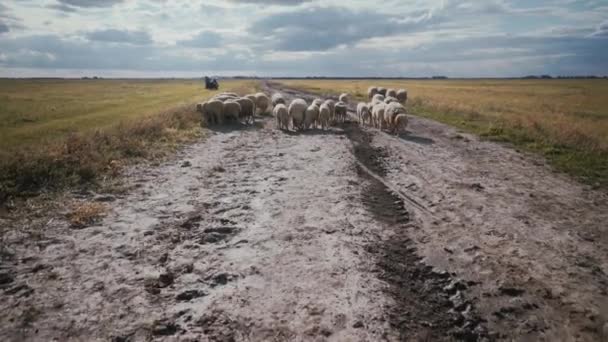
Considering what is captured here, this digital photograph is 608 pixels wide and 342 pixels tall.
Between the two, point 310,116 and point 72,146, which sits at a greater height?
point 310,116

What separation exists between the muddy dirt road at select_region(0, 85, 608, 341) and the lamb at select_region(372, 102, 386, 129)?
10730 millimetres

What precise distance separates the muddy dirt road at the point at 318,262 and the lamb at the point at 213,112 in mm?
12602

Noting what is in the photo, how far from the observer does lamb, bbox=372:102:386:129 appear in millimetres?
22953

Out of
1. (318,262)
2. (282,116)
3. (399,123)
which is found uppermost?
(282,116)

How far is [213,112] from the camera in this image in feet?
81.1

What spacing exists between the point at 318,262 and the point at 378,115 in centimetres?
1719

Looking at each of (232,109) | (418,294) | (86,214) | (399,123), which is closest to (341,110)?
(399,123)

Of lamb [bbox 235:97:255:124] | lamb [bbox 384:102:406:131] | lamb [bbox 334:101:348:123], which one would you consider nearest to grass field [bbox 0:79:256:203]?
lamb [bbox 235:97:255:124]

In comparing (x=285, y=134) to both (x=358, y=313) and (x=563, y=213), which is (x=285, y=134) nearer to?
(x=563, y=213)

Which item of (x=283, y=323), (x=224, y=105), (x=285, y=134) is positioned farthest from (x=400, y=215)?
(x=224, y=105)

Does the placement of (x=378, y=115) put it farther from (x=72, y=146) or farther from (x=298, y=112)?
(x=72, y=146)

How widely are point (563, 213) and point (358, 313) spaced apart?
6243mm

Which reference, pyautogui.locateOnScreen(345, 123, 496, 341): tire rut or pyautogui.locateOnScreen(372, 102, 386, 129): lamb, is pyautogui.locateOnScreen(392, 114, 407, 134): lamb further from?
pyautogui.locateOnScreen(345, 123, 496, 341): tire rut

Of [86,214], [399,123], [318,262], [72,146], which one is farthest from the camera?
[399,123]
